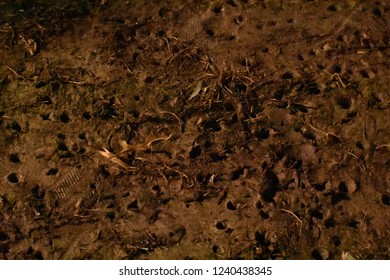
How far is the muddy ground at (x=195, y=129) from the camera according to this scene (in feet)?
8.54

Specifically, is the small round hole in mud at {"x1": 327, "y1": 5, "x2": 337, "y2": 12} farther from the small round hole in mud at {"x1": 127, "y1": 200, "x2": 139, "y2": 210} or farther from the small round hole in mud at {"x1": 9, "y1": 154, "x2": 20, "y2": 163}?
the small round hole in mud at {"x1": 9, "y1": 154, "x2": 20, "y2": 163}

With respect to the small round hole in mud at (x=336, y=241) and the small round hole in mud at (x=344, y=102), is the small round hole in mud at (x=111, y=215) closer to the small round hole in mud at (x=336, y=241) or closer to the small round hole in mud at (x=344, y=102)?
the small round hole in mud at (x=336, y=241)

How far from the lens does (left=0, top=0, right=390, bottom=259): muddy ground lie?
2.60 metres

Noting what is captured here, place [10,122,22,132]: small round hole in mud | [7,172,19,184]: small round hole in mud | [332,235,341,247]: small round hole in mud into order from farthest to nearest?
1. [10,122,22,132]: small round hole in mud
2. [7,172,19,184]: small round hole in mud
3. [332,235,341,247]: small round hole in mud

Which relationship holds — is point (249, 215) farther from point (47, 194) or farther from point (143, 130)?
point (47, 194)

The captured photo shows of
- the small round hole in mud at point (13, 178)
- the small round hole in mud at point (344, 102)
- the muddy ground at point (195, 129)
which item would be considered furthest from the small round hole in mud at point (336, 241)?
the small round hole in mud at point (13, 178)

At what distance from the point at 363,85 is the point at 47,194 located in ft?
6.13

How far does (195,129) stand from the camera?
9.14 ft

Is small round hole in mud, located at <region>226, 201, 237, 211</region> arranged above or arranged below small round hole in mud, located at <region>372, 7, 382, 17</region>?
below

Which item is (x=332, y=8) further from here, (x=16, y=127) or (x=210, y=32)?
(x=16, y=127)

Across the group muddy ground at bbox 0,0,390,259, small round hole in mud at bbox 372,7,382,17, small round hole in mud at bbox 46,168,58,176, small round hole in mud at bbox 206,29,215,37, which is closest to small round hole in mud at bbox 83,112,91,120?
muddy ground at bbox 0,0,390,259
